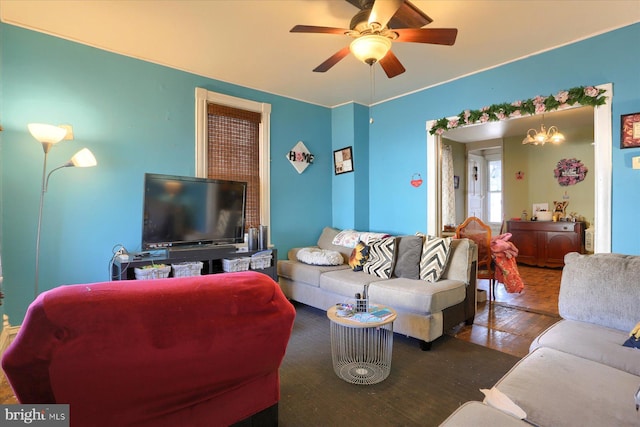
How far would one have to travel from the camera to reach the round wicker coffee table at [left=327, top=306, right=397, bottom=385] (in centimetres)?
214

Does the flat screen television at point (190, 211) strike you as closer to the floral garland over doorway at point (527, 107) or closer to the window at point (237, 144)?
the window at point (237, 144)

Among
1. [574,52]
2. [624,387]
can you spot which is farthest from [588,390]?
[574,52]

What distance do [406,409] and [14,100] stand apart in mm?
3714

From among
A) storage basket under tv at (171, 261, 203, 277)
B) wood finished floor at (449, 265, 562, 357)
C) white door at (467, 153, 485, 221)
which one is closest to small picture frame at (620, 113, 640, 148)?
wood finished floor at (449, 265, 562, 357)

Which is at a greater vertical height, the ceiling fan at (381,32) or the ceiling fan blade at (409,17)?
the ceiling fan blade at (409,17)

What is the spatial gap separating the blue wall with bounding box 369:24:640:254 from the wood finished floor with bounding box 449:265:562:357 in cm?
102

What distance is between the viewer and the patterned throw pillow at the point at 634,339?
63.1 inches

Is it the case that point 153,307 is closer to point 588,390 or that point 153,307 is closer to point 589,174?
point 588,390

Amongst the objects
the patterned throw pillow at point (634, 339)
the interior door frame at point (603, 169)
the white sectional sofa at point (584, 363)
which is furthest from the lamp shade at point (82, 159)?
the interior door frame at point (603, 169)

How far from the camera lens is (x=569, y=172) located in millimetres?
6129

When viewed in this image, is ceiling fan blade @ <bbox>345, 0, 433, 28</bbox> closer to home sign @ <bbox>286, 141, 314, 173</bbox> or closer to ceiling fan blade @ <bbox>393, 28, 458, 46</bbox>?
ceiling fan blade @ <bbox>393, 28, 458, 46</bbox>

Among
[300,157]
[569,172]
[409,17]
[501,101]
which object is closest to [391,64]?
[409,17]

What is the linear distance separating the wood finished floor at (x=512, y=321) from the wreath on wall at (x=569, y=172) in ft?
8.29

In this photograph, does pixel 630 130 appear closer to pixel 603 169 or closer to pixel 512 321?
pixel 603 169
